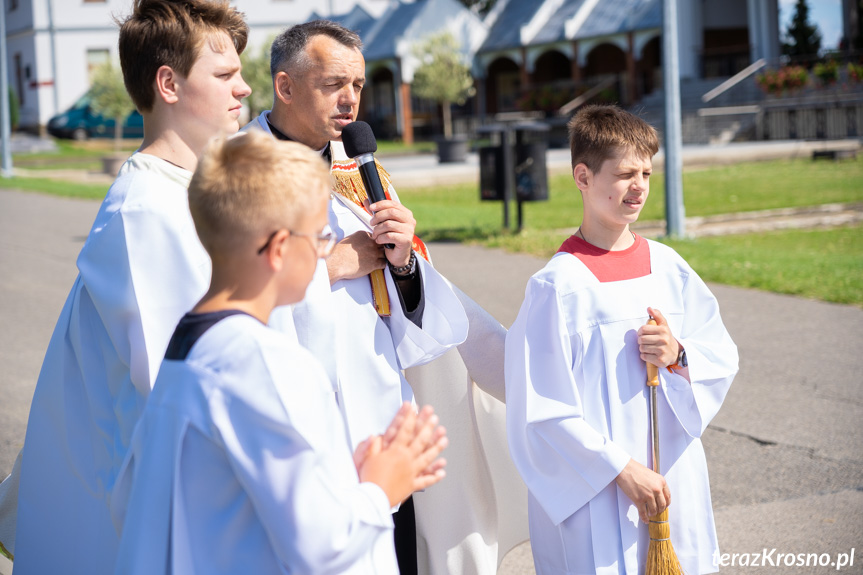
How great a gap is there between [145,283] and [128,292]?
Answer: 46 millimetres

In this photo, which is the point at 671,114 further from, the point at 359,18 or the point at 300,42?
the point at 359,18

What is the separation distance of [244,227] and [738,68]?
138 ft

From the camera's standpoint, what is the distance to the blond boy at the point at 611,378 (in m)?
2.77

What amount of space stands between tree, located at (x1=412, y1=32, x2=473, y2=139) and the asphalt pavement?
32.2 meters

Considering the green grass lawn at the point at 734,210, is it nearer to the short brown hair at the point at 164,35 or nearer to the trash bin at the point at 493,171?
the trash bin at the point at 493,171

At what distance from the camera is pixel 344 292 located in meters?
2.99

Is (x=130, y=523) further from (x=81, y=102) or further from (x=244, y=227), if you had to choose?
(x=81, y=102)

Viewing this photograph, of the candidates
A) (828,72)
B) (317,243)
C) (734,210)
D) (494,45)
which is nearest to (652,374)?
(317,243)

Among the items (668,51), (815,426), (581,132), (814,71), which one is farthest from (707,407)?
(814,71)

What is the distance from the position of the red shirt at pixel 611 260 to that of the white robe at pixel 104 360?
1.19 metres

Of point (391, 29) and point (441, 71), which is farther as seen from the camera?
point (391, 29)

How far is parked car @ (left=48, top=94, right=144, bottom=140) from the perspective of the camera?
47.9 metres

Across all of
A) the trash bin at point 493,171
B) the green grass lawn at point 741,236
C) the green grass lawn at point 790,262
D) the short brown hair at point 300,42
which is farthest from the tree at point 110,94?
the short brown hair at point 300,42

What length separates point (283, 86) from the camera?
3.08m
